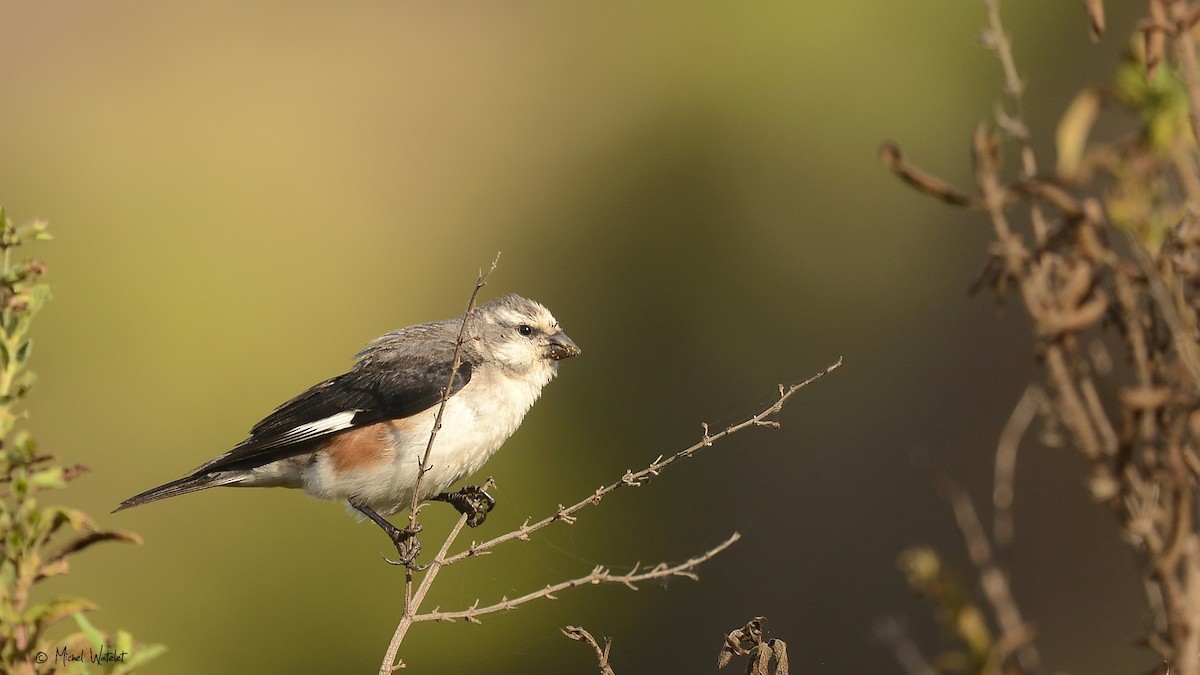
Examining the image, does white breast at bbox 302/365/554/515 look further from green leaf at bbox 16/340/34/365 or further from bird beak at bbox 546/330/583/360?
green leaf at bbox 16/340/34/365

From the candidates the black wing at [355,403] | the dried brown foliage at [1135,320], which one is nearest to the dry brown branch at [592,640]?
the dried brown foliage at [1135,320]

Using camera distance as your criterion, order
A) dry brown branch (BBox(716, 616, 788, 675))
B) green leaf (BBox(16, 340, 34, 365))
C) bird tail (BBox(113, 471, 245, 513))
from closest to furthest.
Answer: green leaf (BBox(16, 340, 34, 365))
dry brown branch (BBox(716, 616, 788, 675))
bird tail (BBox(113, 471, 245, 513))

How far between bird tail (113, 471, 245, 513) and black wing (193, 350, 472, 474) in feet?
0.16

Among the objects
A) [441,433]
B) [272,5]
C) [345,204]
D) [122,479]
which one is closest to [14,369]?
[441,433]

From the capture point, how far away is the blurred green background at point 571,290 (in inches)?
221

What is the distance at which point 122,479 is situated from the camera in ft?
19.8

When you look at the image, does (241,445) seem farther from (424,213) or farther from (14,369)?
(424,213)

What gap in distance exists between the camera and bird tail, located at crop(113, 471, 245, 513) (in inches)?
126

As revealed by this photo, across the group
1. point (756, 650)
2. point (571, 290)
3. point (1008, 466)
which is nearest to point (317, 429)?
point (1008, 466)

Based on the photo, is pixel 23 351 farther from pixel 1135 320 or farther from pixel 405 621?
pixel 1135 320

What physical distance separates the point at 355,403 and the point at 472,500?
1.65 ft

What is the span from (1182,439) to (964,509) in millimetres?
569

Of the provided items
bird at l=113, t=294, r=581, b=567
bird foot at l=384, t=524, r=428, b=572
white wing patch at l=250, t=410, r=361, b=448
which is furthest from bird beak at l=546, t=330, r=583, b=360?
bird foot at l=384, t=524, r=428, b=572

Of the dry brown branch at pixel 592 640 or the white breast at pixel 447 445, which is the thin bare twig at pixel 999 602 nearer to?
the dry brown branch at pixel 592 640
